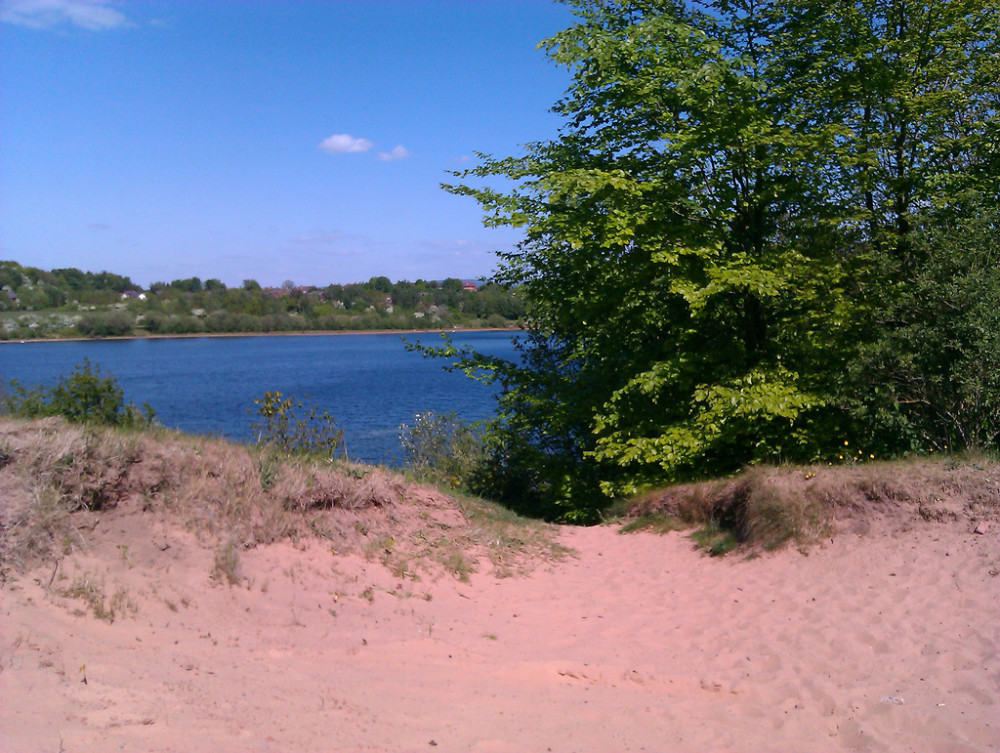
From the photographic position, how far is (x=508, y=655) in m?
6.80

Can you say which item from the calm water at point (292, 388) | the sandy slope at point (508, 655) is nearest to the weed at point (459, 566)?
the sandy slope at point (508, 655)

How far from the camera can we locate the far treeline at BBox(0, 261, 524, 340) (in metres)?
46.2

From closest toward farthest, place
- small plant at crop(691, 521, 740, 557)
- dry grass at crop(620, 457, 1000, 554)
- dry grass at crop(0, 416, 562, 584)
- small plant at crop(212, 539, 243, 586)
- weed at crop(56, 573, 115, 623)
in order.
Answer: weed at crop(56, 573, 115, 623), dry grass at crop(0, 416, 562, 584), small plant at crop(212, 539, 243, 586), dry grass at crop(620, 457, 1000, 554), small plant at crop(691, 521, 740, 557)

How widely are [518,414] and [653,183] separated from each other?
4805 mm

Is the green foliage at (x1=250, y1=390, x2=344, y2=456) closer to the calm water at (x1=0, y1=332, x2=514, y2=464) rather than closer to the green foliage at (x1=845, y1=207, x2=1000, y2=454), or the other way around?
the calm water at (x1=0, y1=332, x2=514, y2=464)

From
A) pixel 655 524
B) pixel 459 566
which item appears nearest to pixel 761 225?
pixel 655 524

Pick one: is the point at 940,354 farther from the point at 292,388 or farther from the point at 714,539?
the point at 292,388

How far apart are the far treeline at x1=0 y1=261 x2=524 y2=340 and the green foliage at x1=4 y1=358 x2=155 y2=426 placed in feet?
91.6

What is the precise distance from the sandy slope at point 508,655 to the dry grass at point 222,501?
22 centimetres

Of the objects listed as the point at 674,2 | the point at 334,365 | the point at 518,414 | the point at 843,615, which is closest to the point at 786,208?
the point at 674,2

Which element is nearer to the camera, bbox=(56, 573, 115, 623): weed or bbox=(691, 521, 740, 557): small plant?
bbox=(56, 573, 115, 623): weed

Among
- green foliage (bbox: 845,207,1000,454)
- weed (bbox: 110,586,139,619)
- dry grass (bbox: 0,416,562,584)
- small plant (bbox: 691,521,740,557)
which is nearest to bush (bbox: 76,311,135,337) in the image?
dry grass (bbox: 0,416,562,584)

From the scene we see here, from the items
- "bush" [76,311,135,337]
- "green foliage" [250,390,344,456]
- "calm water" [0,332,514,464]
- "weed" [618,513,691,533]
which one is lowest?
"calm water" [0,332,514,464]

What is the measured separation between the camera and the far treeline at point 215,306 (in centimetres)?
4622
